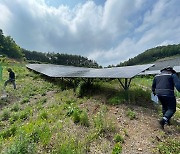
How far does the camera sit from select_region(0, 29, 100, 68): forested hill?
53938 mm

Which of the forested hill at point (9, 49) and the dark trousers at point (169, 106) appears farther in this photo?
the forested hill at point (9, 49)

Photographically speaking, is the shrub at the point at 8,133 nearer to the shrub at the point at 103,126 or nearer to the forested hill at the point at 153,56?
the shrub at the point at 103,126

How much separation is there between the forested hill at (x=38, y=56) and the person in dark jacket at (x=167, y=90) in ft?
155

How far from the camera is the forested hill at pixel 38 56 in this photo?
53938 mm

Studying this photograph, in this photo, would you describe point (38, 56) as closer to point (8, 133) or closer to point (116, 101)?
point (116, 101)

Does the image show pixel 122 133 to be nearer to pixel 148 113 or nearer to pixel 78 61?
pixel 148 113

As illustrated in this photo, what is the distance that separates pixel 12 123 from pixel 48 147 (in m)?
3.10

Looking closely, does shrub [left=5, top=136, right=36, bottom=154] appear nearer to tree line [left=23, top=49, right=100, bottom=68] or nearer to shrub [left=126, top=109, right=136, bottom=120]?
shrub [left=126, top=109, right=136, bottom=120]

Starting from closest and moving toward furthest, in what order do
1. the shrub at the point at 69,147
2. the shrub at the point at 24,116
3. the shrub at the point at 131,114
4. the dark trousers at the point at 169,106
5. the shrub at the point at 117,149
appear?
the shrub at the point at 69,147 → the shrub at the point at 117,149 → the dark trousers at the point at 169,106 → the shrub at the point at 131,114 → the shrub at the point at 24,116

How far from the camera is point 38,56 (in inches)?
2840

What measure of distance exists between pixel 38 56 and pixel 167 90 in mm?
71514

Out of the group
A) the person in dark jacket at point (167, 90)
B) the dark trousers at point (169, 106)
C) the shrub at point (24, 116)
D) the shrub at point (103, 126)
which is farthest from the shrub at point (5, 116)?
the dark trousers at point (169, 106)

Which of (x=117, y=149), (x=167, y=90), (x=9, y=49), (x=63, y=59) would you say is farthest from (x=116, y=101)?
(x=63, y=59)

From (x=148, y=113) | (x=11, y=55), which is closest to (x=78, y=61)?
(x=11, y=55)
